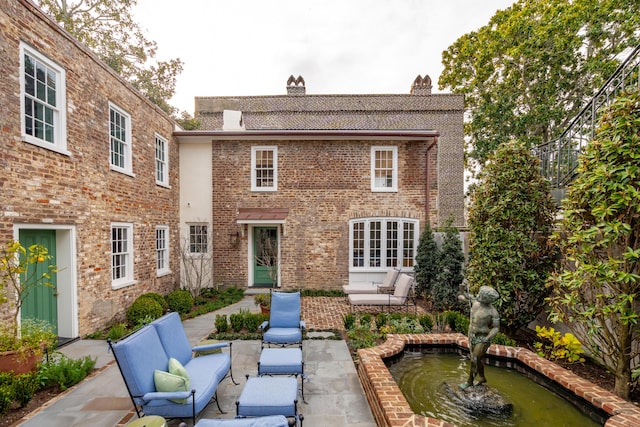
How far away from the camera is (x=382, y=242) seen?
456 inches

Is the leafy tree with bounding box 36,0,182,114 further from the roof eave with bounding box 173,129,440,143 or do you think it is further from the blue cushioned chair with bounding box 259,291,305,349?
the blue cushioned chair with bounding box 259,291,305,349

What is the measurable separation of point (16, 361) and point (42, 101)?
472 cm

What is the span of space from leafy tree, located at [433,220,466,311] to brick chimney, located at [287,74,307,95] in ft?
59.5

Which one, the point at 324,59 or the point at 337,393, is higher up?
the point at 324,59

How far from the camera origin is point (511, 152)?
6.50 metres

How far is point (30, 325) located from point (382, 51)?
46.5 feet

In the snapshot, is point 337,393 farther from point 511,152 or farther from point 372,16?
point 372,16

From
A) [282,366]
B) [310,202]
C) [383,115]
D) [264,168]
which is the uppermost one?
[383,115]

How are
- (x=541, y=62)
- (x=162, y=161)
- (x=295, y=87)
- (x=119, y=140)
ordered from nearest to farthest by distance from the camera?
(x=119, y=140) < (x=162, y=161) < (x=541, y=62) < (x=295, y=87)

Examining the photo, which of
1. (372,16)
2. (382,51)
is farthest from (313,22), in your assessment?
(382,51)

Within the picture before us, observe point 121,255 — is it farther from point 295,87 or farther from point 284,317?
point 295,87

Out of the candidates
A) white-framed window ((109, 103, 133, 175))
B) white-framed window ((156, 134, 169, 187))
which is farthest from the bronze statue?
white-framed window ((156, 134, 169, 187))

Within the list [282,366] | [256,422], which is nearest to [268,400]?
[256,422]

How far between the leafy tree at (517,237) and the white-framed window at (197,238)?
32.4ft
